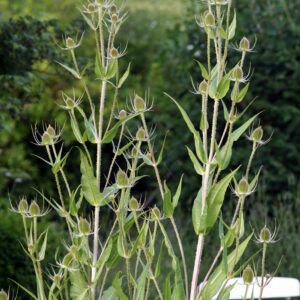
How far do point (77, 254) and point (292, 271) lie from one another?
7.73 ft

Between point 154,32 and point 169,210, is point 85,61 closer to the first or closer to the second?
point 169,210

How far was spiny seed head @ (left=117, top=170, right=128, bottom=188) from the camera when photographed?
1.29 m

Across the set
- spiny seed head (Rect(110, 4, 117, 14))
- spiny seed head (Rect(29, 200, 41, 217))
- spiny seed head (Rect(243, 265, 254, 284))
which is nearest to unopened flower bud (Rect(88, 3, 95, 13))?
spiny seed head (Rect(110, 4, 117, 14))

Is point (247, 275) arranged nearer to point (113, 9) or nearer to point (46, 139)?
point (46, 139)

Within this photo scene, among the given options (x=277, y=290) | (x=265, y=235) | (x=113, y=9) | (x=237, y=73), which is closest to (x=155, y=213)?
(x=265, y=235)

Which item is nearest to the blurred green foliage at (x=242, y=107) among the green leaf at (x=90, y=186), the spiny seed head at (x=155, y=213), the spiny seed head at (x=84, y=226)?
the spiny seed head at (x=155, y=213)

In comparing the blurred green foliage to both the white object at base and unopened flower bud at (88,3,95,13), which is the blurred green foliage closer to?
the white object at base

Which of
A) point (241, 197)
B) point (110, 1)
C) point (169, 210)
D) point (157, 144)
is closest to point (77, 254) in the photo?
point (169, 210)

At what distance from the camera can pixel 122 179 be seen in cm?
129

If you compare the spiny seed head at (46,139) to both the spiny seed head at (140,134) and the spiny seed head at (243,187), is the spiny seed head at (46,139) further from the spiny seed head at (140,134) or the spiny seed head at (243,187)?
the spiny seed head at (243,187)

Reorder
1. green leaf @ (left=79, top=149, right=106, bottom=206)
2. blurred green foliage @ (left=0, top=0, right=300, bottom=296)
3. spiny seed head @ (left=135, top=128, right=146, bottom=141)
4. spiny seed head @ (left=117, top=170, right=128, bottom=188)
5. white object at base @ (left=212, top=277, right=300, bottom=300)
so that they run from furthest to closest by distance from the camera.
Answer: blurred green foliage @ (left=0, top=0, right=300, bottom=296), white object at base @ (left=212, top=277, right=300, bottom=300), spiny seed head @ (left=135, top=128, right=146, bottom=141), green leaf @ (left=79, top=149, right=106, bottom=206), spiny seed head @ (left=117, top=170, right=128, bottom=188)

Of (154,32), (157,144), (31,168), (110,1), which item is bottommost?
(31,168)

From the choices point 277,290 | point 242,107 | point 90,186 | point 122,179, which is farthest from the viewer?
point 242,107

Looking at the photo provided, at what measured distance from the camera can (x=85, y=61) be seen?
134 inches
